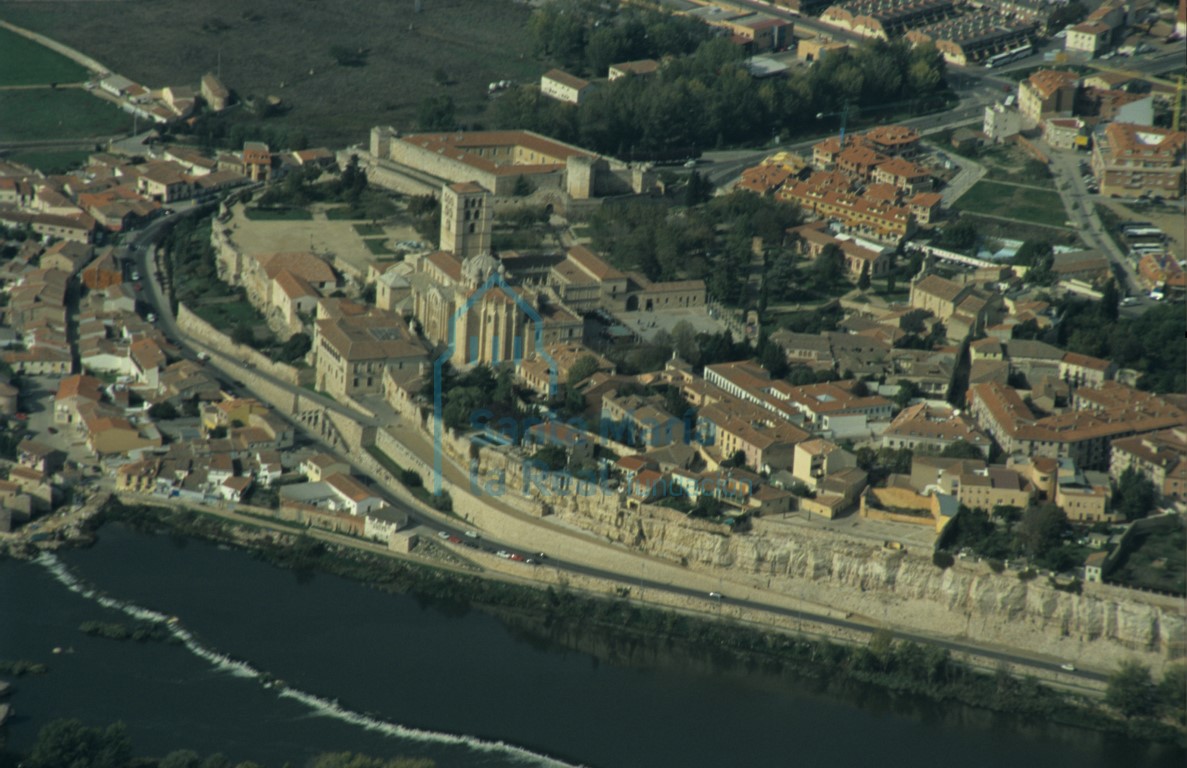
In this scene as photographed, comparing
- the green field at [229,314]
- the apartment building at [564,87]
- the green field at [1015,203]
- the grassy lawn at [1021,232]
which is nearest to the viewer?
the green field at [229,314]

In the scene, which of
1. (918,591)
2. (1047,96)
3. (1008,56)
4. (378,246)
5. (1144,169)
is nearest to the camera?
(918,591)

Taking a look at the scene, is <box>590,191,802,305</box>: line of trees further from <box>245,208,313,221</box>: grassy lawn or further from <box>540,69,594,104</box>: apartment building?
<box>540,69,594,104</box>: apartment building

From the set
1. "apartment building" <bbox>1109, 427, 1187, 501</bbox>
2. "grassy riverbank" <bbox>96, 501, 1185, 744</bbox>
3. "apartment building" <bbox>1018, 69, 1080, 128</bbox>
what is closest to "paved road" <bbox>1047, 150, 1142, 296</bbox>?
"apartment building" <bbox>1018, 69, 1080, 128</bbox>

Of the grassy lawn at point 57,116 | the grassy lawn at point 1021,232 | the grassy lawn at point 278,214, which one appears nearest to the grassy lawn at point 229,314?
the grassy lawn at point 278,214

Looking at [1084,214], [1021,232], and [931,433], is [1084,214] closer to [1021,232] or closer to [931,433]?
[1021,232]

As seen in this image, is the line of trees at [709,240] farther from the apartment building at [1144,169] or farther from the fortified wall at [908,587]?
the fortified wall at [908,587]

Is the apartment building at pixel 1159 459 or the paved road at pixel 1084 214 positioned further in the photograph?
the paved road at pixel 1084 214

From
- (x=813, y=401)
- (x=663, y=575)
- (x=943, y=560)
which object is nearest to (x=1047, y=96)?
(x=813, y=401)
